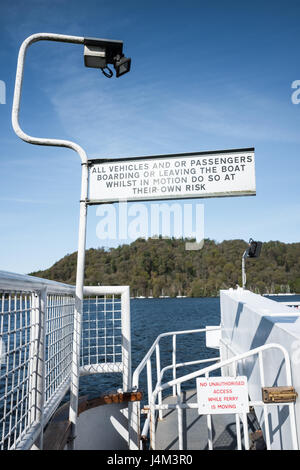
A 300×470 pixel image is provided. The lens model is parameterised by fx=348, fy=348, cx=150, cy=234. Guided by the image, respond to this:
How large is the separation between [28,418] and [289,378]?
223 cm

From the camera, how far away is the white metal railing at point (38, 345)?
2164 mm

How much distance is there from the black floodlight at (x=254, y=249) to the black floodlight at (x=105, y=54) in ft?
22.9

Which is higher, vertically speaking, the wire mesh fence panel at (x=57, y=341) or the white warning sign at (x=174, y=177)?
the white warning sign at (x=174, y=177)

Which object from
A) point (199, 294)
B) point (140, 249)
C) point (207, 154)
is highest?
point (140, 249)

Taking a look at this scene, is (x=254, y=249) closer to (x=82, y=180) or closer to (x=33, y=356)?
(x=82, y=180)

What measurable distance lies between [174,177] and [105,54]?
4.10 feet

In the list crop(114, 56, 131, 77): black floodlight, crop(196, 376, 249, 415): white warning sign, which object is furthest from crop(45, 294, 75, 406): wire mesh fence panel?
crop(114, 56, 131, 77): black floodlight

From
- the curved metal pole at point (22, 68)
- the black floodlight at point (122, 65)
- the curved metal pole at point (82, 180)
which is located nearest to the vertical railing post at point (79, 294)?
the curved metal pole at point (82, 180)

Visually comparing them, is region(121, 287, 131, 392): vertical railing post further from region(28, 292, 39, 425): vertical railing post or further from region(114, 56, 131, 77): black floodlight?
region(114, 56, 131, 77): black floodlight

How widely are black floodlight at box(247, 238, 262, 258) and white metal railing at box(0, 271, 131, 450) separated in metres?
5.64

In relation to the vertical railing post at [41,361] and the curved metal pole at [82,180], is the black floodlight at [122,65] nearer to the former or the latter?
the curved metal pole at [82,180]
